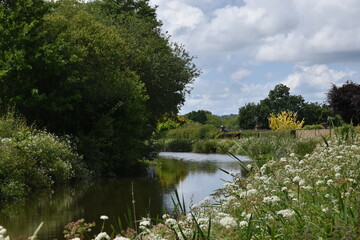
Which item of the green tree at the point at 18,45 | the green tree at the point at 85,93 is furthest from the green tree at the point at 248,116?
the green tree at the point at 18,45

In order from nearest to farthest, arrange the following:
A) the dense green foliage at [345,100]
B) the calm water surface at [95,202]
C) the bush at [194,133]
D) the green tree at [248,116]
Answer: the calm water surface at [95,202], the dense green foliage at [345,100], the bush at [194,133], the green tree at [248,116]

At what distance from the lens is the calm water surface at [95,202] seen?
1073cm

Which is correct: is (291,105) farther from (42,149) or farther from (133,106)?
(42,149)

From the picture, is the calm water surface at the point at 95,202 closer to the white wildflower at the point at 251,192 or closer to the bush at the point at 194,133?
the white wildflower at the point at 251,192

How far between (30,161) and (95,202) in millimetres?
3237

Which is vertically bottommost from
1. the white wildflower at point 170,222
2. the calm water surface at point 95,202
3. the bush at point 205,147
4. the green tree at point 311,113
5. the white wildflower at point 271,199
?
the calm water surface at point 95,202

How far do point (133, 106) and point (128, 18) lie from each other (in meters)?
13.0

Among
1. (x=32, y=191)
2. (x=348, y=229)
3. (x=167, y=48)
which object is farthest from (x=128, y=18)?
(x=348, y=229)

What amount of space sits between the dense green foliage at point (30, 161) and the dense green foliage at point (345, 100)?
16.6 meters

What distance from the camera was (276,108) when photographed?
72438 millimetres

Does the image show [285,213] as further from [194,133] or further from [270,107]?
[270,107]

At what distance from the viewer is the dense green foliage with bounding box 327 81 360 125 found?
98.1ft

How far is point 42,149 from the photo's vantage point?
56.4ft

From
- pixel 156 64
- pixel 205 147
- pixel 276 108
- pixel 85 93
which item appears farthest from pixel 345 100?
pixel 276 108
